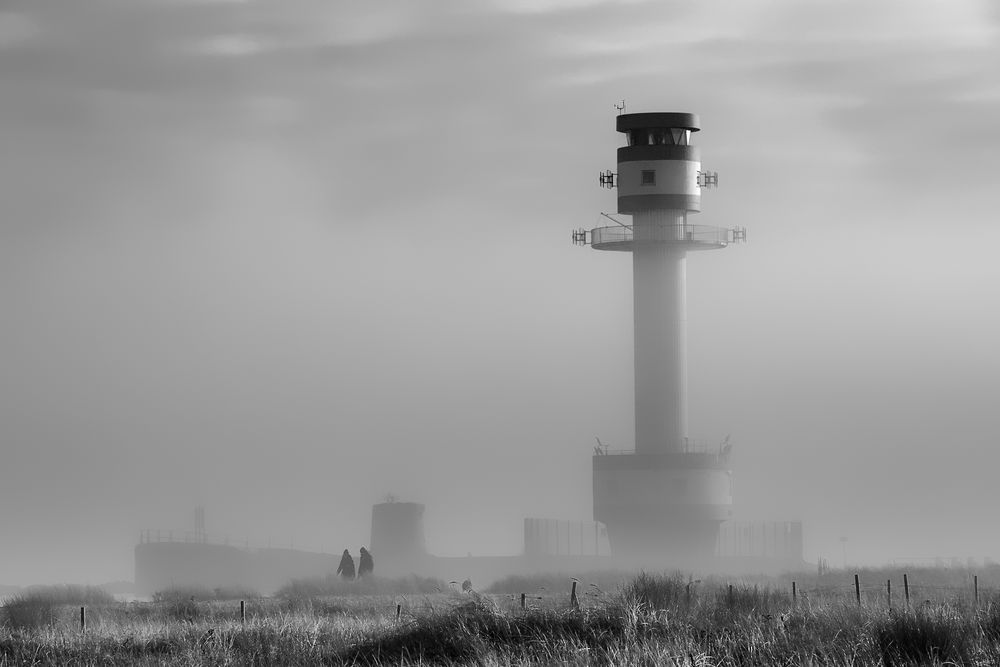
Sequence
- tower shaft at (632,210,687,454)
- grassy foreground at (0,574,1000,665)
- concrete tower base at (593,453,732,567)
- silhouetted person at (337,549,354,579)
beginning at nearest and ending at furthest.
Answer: grassy foreground at (0,574,1000,665), silhouetted person at (337,549,354,579), tower shaft at (632,210,687,454), concrete tower base at (593,453,732,567)

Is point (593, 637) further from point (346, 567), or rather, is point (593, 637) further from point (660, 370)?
point (660, 370)

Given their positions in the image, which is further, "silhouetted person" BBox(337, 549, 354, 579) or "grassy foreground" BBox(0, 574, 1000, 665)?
"silhouetted person" BBox(337, 549, 354, 579)

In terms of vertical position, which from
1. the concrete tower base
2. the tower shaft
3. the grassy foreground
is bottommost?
the grassy foreground

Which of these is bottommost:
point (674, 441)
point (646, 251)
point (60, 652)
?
point (60, 652)

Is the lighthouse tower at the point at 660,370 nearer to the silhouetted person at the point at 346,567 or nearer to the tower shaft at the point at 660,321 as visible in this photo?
the tower shaft at the point at 660,321

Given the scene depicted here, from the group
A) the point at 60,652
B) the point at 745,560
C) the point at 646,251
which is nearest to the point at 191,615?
the point at 60,652

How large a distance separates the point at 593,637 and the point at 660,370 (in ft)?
190

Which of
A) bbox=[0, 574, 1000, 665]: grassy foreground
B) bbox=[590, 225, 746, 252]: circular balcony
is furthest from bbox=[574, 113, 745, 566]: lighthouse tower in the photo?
bbox=[0, 574, 1000, 665]: grassy foreground

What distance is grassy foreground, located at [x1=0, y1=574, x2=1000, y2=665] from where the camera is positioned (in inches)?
933

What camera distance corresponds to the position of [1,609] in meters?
42.7

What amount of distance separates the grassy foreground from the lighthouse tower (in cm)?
4916

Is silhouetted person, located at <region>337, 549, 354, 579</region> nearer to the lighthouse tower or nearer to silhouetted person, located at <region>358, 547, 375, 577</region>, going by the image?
silhouetted person, located at <region>358, 547, 375, 577</region>

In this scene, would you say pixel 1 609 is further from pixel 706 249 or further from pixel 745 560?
pixel 745 560

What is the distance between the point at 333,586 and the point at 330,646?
34.3m
